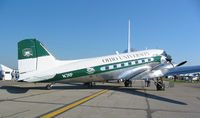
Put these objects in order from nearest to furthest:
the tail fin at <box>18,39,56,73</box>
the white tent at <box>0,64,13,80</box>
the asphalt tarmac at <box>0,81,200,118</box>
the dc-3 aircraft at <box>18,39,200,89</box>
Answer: the asphalt tarmac at <box>0,81,200,118</box>
the tail fin at <box>18,39,56,73</box>
the dc-3 aircraft at <box>18,39,200,89</box>
the white tent at <box>0,64,13,80</box>

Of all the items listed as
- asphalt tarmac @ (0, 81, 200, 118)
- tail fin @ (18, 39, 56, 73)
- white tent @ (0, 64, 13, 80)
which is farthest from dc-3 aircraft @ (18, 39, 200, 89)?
white tent @ (0, 64, 13, 80)

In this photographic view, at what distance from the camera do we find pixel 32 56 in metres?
12.3

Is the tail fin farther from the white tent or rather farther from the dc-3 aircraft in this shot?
the white tent

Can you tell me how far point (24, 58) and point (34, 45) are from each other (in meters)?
1.34

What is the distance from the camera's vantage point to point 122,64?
15.1 m

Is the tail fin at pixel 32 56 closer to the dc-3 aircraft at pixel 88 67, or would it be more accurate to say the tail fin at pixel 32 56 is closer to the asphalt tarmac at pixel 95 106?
the dc-3 aircraft at pixel 88 67

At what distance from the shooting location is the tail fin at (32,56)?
39.1ft

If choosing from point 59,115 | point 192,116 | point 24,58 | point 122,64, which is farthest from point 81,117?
point 122,64

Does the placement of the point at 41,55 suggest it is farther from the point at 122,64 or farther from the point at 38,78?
the point at 122,64

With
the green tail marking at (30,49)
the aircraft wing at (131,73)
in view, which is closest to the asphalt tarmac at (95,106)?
the green tail marking at (30,49)

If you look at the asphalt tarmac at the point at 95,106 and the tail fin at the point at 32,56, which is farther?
the tail fin at the point at 32,56

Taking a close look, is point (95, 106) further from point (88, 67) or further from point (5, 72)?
point (5, 72)

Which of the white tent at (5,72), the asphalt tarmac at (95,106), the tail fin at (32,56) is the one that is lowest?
the asphalt tarmac at (95,106)

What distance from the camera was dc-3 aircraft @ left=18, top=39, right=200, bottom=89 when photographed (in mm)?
12031
